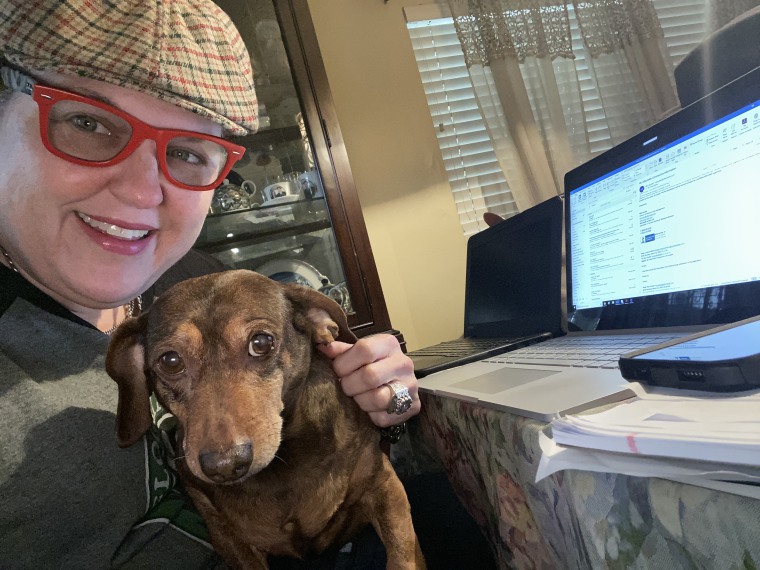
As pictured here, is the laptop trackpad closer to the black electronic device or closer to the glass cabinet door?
the black electronic device

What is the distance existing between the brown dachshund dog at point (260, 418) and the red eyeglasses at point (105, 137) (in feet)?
0.75

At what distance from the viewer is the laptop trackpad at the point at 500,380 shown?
2.50ft

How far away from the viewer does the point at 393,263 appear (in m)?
2.33

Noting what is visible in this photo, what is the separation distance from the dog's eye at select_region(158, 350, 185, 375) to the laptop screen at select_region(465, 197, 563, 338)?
2.94 ft

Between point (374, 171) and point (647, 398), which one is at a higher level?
point (374, 171)

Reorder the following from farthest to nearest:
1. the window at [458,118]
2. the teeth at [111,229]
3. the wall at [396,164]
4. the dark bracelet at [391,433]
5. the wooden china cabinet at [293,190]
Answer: the window at [458,118]
the wall at [396,164]
the wooden china cabinet at [293,190]
the dark bracelet at [391,433]
the teeth at [111,229]

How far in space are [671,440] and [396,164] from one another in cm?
212

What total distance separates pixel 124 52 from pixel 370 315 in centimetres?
125

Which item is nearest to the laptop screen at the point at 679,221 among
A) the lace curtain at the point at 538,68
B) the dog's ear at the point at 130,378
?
the dog's ear at the point at 130,378

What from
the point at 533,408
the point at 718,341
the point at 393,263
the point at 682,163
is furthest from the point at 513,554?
the point at 393,263

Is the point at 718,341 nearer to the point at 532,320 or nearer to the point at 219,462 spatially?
the point at 219,462

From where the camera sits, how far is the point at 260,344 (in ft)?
2.69

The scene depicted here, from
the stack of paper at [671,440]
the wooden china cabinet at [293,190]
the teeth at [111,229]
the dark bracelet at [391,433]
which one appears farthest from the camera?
the wooden china cabinet at [293,190]

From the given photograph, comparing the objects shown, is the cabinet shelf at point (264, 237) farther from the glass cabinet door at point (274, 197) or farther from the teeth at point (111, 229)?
the teeth at point (111, 229)
